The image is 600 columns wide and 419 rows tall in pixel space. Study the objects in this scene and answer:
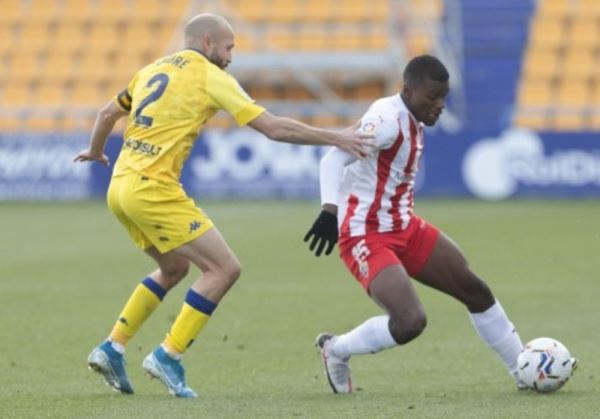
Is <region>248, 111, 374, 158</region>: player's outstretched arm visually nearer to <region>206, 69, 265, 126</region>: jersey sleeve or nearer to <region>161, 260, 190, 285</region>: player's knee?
<region>206, 69, 265, 126</region>: jersey sleeve

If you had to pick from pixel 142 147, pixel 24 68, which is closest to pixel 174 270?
pixel 142 147

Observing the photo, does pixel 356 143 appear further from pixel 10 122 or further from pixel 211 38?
pixel 10 122

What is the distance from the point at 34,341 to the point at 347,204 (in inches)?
138

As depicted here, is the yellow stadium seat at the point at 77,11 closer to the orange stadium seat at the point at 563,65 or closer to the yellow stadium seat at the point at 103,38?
the yellow stadium seat at the point at 103,38

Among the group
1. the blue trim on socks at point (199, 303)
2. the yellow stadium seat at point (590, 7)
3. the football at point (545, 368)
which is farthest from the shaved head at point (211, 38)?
the yellow stadium seat at point (590, 7)

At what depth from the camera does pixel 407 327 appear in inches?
319

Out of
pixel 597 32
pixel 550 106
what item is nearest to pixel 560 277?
pixel 550 106

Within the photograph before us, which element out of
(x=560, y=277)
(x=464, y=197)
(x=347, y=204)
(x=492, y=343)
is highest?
(x=347, y=204)

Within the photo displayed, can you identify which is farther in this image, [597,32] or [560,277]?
[597,32]

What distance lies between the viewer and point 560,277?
594 inches

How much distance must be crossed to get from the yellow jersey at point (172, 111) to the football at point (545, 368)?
2.17m

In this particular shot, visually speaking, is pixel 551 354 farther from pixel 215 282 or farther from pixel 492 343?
pixel 215 282

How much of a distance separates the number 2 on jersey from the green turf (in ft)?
5.10

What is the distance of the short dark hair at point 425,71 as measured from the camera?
8.27 m
